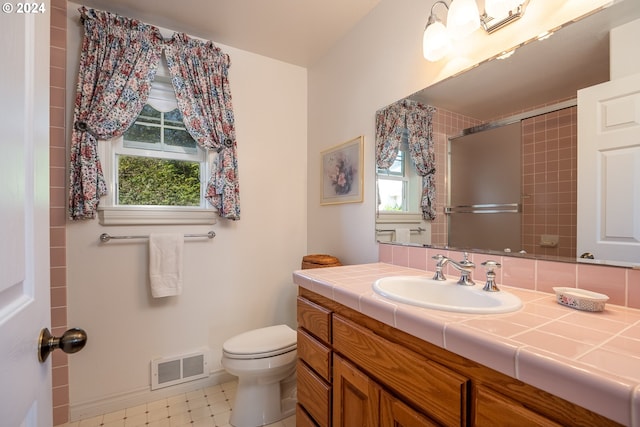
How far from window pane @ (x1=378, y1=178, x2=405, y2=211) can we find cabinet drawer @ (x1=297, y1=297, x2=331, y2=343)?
720mm

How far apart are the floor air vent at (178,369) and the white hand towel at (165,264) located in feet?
1.53

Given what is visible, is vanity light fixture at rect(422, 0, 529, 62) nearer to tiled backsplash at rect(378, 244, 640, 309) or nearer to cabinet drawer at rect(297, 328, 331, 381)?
tiled backsplash at rect(378, 244, 640, 309)

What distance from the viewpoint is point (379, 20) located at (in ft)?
5.39

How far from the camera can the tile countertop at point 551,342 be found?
44 centimetres

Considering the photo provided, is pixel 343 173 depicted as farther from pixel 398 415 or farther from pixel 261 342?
pixel 398 415

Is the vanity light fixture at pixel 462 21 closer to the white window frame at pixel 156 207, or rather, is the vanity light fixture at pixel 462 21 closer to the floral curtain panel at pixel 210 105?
the floral curtain panel at pixel 210 105

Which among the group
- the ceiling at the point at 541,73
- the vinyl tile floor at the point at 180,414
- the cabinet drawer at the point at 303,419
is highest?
the ceiling at the point at 541,73

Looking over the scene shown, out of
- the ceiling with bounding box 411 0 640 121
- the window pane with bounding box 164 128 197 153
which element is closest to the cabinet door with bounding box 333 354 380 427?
the ceiling with bounding box 411 0 640 121

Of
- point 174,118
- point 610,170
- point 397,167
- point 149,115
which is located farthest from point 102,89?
point 610,170

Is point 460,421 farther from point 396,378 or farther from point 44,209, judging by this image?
point 44,209

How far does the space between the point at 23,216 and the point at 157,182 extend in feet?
5.25

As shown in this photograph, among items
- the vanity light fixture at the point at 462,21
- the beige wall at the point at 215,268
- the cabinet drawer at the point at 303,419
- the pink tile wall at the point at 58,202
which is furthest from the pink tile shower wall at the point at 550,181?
the pink tile wall at the point at 58,202

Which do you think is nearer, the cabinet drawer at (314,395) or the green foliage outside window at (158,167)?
the cabinet drawer at (314,395)

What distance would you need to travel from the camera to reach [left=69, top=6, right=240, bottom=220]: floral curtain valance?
158 cm
